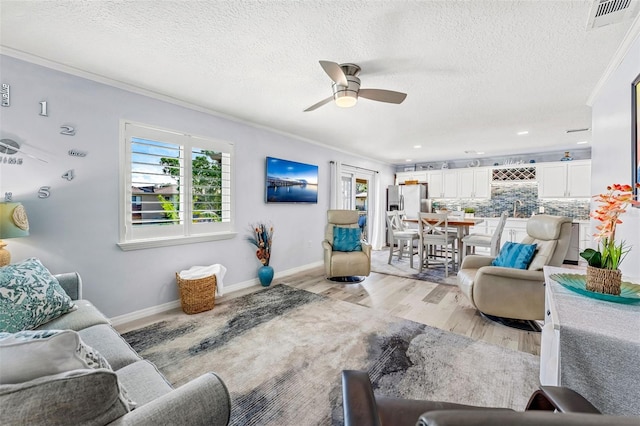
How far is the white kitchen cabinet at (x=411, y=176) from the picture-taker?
716 cm

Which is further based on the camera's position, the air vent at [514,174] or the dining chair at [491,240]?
the air vent at [514,174]

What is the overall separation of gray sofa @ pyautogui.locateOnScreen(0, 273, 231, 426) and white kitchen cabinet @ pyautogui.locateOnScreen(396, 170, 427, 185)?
7.16m

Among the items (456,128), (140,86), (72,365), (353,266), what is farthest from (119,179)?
(456,128)

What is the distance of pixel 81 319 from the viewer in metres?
1.65

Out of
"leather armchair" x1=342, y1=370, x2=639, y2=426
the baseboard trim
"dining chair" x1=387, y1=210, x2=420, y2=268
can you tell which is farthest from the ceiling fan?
"dining chair" x1=387, y1=210, x2=420, y2=268

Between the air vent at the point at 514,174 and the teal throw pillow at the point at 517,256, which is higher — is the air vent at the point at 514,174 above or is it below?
above

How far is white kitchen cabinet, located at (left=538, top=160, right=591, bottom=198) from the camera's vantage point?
524cm

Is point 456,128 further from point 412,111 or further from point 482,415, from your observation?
point 482,415

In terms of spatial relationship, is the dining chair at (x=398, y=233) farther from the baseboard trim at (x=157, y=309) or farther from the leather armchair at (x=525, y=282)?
the baseboard trim at (x=157, y=309)

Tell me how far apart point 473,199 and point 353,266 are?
4589mm

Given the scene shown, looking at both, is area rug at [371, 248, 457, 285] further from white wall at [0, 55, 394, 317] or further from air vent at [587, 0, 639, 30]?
air vent at [587, 0, 639, 30]

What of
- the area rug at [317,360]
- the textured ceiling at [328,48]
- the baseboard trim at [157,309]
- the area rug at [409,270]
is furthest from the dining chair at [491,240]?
the baseboard trim at [157,309]

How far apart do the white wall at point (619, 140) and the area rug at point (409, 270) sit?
2172 mm

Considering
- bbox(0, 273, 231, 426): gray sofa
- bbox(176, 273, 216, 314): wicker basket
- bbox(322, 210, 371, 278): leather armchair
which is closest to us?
bbox(0, 273, 231, 426): gray sofa
